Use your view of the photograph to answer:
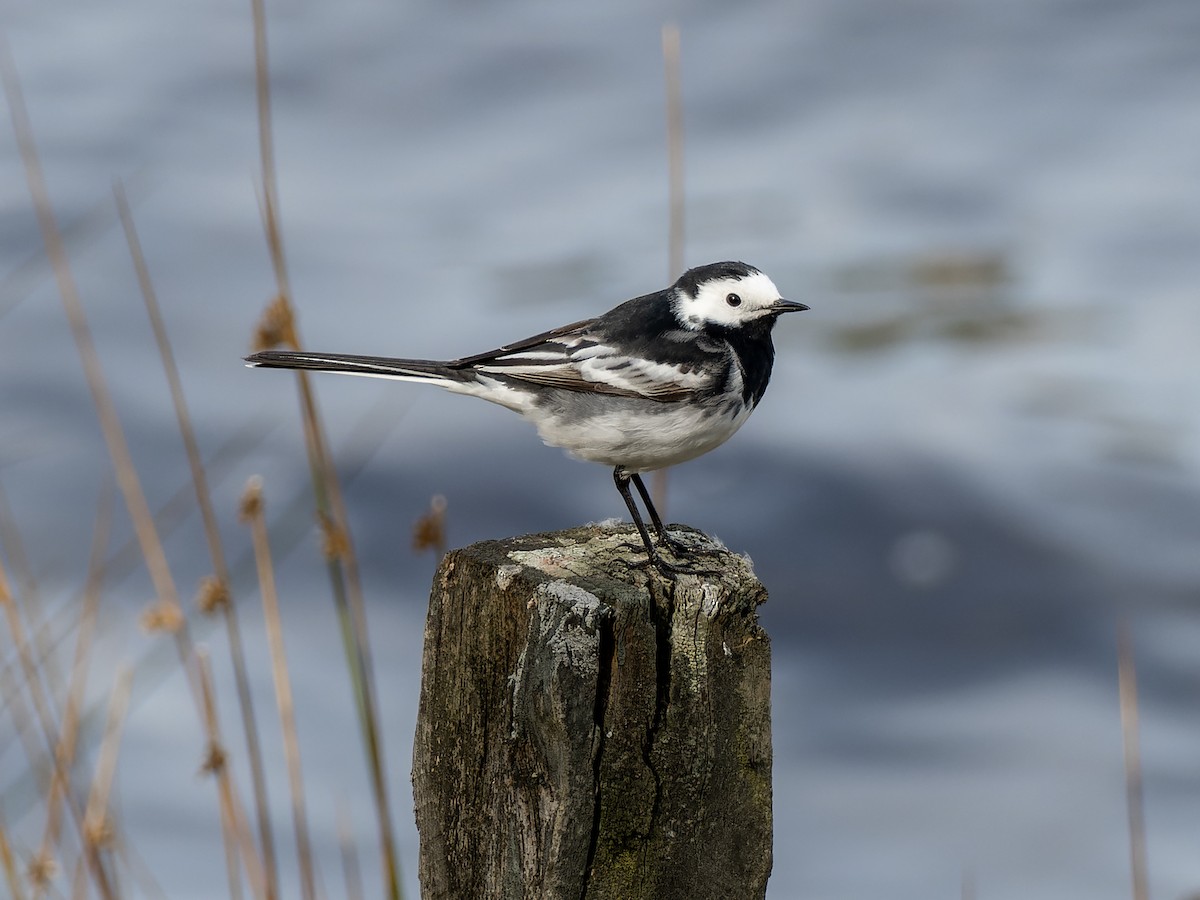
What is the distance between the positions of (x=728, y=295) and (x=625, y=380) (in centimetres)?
53

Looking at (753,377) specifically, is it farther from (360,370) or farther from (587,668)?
(587,668)

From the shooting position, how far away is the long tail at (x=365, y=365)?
321 centimetres

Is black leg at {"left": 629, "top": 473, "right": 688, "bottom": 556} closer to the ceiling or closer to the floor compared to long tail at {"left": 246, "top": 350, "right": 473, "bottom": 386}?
closer to the floor

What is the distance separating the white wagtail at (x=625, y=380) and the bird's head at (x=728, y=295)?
0.02 m

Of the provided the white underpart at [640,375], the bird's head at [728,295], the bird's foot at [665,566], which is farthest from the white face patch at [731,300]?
the bird's foot at [665,566]

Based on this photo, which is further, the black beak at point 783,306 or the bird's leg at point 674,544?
the black beak at point 783,306

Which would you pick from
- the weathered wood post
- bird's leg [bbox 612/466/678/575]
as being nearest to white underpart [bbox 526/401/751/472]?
bird's leg [bbox 612/466/678/575]

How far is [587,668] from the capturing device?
236cm

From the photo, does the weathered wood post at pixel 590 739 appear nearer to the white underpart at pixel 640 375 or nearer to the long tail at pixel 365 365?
the long tail at pixel 365 365

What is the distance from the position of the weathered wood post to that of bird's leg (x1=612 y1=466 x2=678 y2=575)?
191 mm

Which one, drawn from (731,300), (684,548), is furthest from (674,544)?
(731,300)

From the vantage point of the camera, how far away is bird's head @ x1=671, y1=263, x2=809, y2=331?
3908 millimetres

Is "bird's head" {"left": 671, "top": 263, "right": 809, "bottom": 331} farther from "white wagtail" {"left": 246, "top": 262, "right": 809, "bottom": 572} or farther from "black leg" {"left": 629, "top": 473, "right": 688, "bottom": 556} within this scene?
"black leg" {"left": 629, "top": 473, "right": 688, "bottom": 556}

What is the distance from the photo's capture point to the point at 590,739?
7.68 ft
